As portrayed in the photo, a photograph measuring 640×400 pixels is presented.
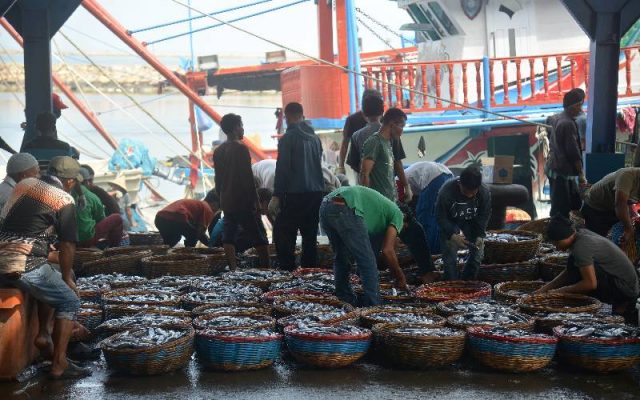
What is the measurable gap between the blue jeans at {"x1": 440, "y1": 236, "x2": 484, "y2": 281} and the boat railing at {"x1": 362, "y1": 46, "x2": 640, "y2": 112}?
820 cm

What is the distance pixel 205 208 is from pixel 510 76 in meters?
10.4

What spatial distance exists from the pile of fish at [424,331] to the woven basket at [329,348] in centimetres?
25

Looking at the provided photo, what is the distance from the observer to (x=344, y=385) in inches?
243

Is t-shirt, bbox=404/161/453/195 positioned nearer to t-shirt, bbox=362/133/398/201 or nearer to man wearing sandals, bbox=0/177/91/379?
t-shirt, bbox=362/133/398/201

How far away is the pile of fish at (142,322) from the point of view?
7078mm

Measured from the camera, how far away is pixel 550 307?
24.5 ft

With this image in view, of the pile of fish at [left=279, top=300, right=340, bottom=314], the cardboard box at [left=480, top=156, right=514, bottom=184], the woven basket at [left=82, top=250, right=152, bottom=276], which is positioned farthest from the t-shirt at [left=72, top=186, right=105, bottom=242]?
the cardboard box at [left=480, top=156, right=514, bottom=184]

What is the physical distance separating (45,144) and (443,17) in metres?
11.4

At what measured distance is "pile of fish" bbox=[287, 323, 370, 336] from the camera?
6.61 metres

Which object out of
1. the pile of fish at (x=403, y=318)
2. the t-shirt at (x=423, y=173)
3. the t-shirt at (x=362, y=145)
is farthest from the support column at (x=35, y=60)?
the pile of fish at (x=403, y=318)

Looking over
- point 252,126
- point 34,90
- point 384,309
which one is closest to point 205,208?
point 34,90

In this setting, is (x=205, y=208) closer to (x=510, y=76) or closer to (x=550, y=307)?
(x=550, y=307)

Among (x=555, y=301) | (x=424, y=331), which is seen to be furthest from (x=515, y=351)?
(x=555, y=301)

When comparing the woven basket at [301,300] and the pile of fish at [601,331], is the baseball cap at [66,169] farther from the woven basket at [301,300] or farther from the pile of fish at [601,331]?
the pile of fish at [601,331]
